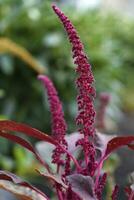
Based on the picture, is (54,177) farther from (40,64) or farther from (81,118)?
(40,64)

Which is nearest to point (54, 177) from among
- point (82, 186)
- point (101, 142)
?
point (82, 186)

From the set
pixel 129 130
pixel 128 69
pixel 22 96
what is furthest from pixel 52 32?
pixel 128 69

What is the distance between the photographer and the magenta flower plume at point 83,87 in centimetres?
74

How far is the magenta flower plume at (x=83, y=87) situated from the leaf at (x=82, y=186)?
5cm

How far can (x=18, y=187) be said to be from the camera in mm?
788

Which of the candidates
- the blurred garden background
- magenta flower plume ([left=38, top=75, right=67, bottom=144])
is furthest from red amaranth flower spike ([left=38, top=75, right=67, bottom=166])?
the blurred garden background

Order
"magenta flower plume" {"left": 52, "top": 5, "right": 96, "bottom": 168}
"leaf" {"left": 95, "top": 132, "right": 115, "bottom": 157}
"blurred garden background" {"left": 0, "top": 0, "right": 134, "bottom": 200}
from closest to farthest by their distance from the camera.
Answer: "magenta flower plume" {"left": 52, "top": 5, "right": 96, "bottom": 168}, "leaf" {"left": 95, "top": 132, "right": 115, "bottom": 157}, "blurred garden background" {"left": 0, "top": 0, "right": 134, "bottom": 200}

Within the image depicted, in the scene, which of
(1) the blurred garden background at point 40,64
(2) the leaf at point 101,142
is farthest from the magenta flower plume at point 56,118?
(1) the blurred garden background at point 40,64

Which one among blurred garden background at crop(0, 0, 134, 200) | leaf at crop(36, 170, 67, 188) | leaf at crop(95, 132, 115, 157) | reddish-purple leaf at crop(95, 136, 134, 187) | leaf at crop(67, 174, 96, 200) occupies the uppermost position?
blurred garden background at crop(0, 0, 134, 200)

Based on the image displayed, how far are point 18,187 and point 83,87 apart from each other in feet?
0.57

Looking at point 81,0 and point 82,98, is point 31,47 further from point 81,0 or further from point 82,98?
point 81,0

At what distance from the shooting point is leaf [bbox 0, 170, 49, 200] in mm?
760

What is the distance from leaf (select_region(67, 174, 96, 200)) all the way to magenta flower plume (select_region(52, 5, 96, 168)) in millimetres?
46

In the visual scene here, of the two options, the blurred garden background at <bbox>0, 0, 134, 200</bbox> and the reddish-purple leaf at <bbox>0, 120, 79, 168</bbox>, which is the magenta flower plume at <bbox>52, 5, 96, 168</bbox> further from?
the blurred garden background at <bbox>0, 0, 134, 200</bbox>
